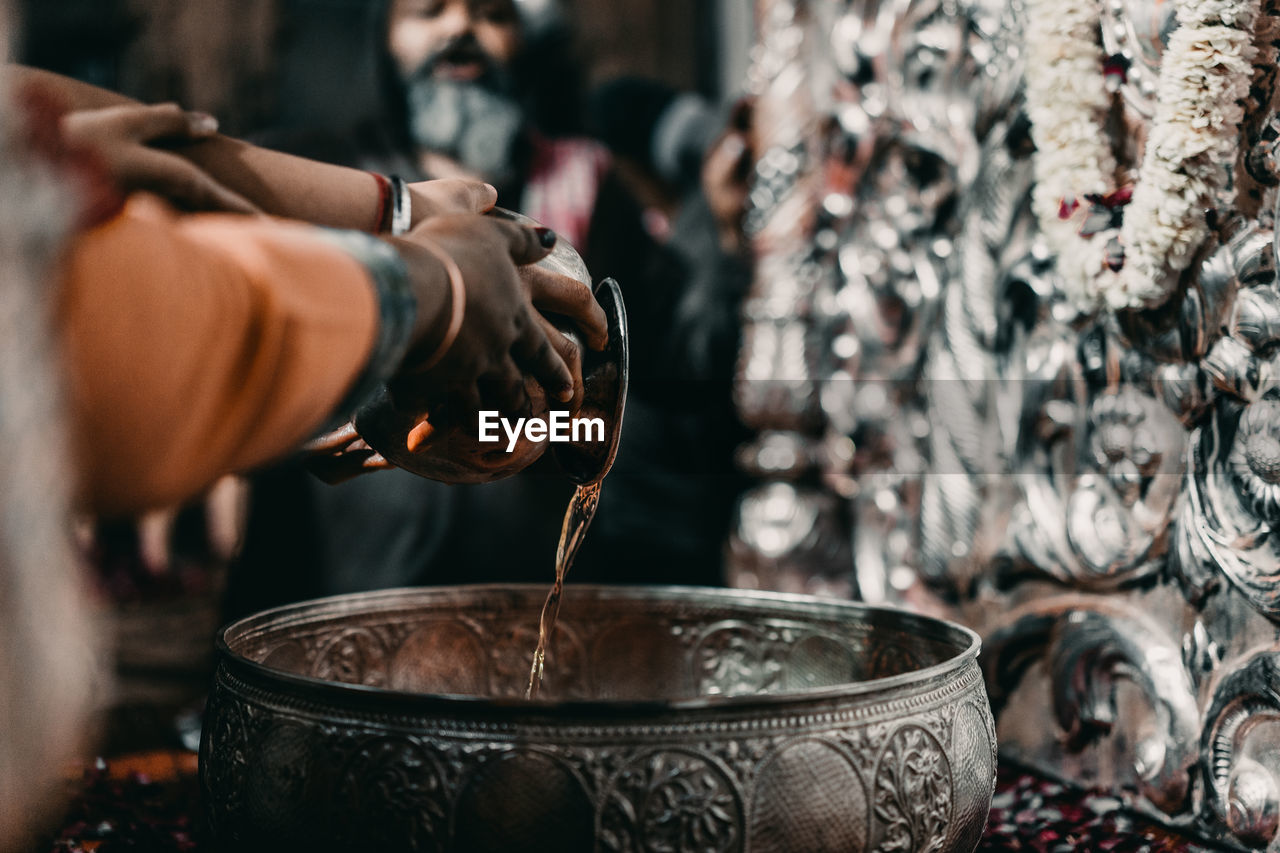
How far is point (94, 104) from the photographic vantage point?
0.55 metres

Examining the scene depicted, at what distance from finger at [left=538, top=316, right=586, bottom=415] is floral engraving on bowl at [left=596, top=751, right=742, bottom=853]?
0.23 metres

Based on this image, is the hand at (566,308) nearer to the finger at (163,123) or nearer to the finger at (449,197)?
the finger at (449,197)

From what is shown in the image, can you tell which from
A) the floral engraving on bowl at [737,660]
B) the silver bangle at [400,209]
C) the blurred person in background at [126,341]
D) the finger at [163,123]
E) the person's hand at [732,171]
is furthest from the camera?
the person's hand at [732,171]

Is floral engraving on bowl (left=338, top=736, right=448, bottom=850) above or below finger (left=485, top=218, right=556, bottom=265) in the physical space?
below

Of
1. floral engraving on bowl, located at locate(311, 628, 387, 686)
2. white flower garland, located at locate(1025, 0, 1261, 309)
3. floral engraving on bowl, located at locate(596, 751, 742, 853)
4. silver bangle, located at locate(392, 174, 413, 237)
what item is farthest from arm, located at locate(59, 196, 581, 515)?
white flower garland, located at locate(1025, 0, 1261, 309)

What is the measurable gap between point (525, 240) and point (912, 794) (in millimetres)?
352

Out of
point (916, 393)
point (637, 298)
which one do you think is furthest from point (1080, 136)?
point (637, 298)

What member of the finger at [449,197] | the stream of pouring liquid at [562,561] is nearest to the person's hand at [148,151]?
the finger at [449,197]

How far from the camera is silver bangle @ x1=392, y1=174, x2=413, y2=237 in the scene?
24.2 inches

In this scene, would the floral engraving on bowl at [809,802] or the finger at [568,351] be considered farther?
the finger at [568,351]

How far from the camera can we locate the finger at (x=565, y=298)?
63 cm

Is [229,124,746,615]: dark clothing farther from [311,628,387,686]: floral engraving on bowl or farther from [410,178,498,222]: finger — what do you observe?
[410,178,498,222]: finger

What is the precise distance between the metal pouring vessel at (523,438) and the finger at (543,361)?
12 millimetres

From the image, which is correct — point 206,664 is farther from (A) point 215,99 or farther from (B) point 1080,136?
(A) point 215,99
